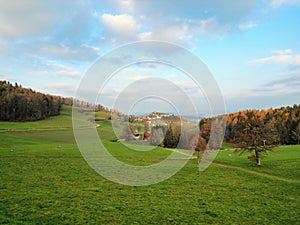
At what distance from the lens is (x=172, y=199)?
19.7 meters

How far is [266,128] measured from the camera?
3816 cm

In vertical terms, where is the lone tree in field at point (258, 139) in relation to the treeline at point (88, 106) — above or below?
below

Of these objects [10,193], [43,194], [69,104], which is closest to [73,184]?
[43,194]

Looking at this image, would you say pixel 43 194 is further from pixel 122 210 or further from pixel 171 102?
pixel 171 102

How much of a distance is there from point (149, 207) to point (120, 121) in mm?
6518

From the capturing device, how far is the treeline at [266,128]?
37.7 metres

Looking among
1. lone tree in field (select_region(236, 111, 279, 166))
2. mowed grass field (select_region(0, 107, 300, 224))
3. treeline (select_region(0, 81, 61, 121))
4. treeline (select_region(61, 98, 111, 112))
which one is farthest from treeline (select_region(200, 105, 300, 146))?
treeline (select_region(0, 81, 61, 121))

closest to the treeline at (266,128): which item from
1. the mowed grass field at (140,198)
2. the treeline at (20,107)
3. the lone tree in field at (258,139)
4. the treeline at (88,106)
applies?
the lone tree in field at (258,139)

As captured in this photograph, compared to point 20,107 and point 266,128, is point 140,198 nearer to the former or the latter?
point 266,128

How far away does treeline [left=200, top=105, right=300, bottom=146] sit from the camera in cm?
3769

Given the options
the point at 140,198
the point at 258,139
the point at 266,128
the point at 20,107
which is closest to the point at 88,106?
the point at 140,198

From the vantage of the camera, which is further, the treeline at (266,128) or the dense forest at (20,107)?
the dense forest at (20,107)

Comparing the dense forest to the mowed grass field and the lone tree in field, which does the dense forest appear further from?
the lone tree in field

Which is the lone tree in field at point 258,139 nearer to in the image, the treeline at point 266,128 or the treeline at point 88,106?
the treeline at point 266,128
